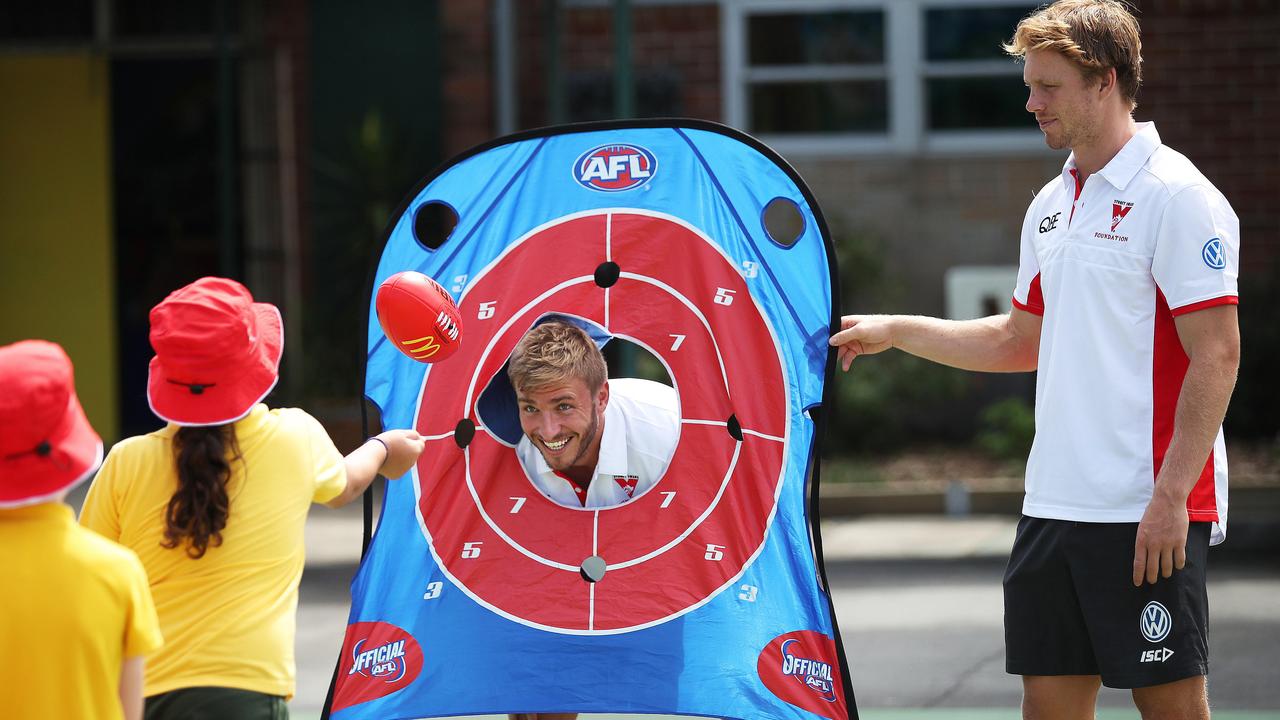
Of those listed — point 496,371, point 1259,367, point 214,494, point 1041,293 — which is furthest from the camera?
point 1259,367

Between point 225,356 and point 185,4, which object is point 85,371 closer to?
point 185,4

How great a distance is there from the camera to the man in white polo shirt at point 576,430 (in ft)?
13.6

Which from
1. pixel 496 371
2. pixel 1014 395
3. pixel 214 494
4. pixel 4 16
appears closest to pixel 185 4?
pixel 4 16

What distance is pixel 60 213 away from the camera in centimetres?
1302

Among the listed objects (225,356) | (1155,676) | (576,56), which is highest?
(576,56)

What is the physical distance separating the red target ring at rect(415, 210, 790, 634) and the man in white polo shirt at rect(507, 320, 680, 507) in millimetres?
79

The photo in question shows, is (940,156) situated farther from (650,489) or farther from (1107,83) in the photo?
(1107,83)

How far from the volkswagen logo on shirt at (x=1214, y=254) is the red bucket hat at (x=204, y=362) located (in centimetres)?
201

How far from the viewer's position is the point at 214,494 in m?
3.08

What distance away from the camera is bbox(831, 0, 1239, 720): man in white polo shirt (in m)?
3.32

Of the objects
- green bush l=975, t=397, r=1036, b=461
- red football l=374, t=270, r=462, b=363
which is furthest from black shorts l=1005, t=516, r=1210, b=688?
green bush l=975, t=397, r=1036, b=461

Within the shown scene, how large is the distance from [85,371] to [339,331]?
2.70 metres

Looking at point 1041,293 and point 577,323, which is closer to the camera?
point 1041,293

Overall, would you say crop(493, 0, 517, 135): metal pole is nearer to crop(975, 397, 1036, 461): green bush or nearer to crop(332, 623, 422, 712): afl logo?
crop(975, 397, 1036, 461): green bush
